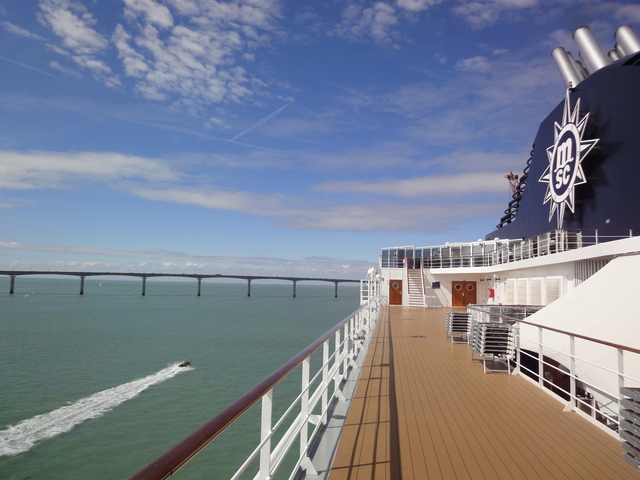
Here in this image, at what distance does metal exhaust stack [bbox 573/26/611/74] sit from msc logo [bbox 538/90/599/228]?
3457mm

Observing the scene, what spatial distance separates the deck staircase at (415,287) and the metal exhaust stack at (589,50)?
12.9 m

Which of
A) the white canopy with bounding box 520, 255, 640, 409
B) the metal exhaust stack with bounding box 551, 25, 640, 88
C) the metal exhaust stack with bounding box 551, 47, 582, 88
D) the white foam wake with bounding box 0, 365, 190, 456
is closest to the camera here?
the white canopy with bounding box 520, 255, 640, 409

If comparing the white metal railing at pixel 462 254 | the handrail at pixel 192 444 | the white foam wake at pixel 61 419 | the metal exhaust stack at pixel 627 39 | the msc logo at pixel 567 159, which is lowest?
the white foam wake at pixel 61 419

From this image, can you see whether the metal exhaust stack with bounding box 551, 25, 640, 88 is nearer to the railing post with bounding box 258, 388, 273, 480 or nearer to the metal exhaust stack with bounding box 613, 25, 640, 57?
the metal exhaust stack with bounding box 613, 25, 640, 57

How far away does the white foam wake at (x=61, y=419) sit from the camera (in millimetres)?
10047

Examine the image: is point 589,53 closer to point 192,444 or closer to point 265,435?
point 265,435

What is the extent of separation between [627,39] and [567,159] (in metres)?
5.88

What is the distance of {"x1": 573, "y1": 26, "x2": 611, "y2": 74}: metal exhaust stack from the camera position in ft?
59.5

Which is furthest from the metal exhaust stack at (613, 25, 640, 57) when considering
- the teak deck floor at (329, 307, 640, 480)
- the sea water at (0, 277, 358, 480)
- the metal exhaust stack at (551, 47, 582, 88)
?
the sea water at (0, 277, 358, 480)

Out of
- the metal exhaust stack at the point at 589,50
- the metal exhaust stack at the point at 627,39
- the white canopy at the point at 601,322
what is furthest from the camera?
the metal exhaust stack at the point at 589,50

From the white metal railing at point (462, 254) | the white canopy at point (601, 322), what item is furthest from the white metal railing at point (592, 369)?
the white metal railing at point (462, 254)

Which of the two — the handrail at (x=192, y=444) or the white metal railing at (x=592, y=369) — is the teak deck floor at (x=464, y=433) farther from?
the handrail at (x=192, y=444)

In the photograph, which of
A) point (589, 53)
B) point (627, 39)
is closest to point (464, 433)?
point (627, 39)

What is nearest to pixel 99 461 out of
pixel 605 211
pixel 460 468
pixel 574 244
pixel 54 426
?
pixel 54 426
